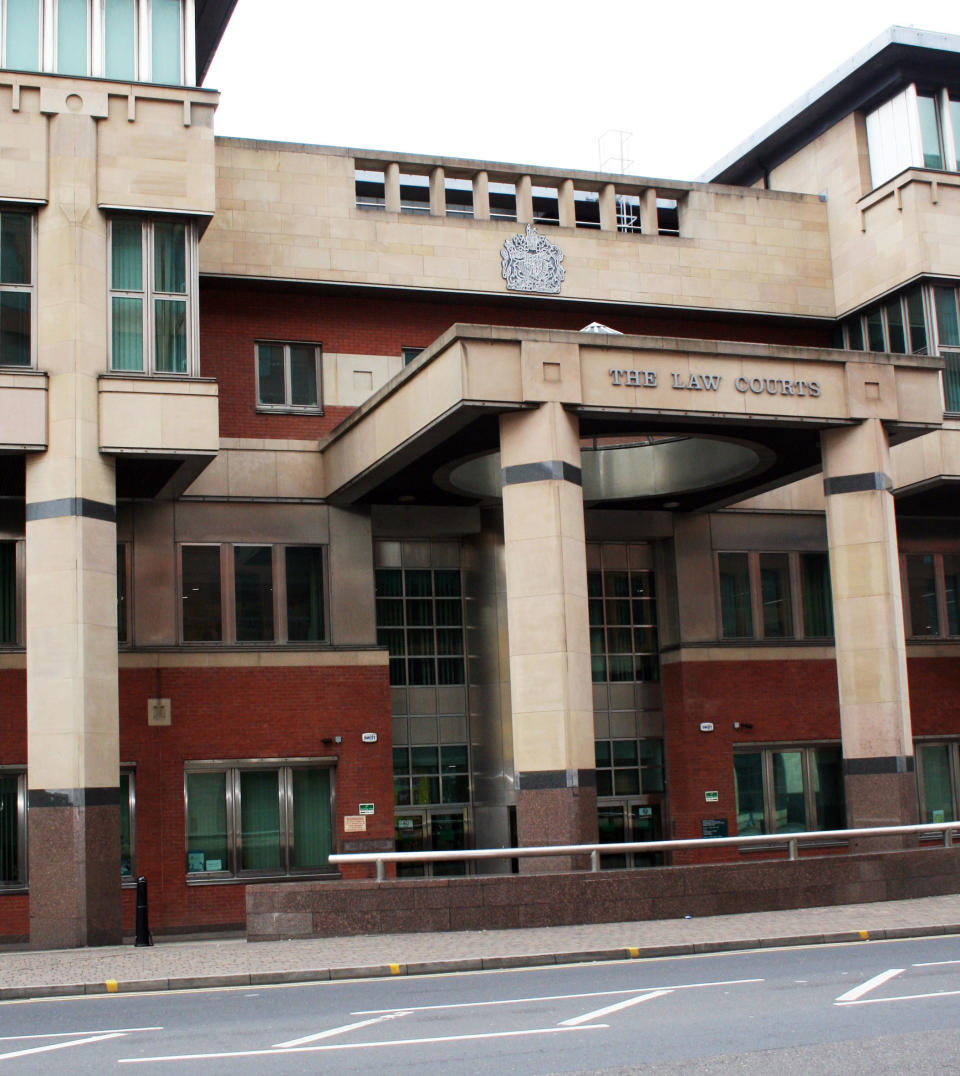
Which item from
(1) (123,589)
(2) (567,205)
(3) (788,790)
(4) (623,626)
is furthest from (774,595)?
(1) (123,589)

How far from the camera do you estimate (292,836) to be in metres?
26.0

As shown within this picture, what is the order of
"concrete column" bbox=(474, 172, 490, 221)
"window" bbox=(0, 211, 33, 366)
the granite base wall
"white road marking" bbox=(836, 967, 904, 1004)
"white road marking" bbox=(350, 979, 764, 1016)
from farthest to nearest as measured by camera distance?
"concrete column" bbox=(474, 172, 490, 221) < "window" bbox=(0, 211, 33, 366) < the granite base wall < "white road marking" bbox=(350, 979, 764, 1016) < "white road marking" bbox=(836, 967, 904, 1004)

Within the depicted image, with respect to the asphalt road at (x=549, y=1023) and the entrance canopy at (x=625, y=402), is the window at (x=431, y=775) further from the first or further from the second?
the asphalt road at (x=549, y=1023)

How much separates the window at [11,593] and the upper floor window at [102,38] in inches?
321

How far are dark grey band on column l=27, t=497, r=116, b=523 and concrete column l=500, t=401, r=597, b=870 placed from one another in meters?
6.40

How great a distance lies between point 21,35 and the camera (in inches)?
925

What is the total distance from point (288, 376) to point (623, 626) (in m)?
8.67

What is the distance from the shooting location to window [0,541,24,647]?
24.8 metres

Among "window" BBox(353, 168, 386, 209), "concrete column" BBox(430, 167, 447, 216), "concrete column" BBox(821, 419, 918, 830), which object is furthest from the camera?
"window" BBox(353, 168, 386, 209)

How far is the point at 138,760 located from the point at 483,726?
682 centimetres

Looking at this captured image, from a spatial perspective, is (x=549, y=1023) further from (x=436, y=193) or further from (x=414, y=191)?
(x=414, y=191)

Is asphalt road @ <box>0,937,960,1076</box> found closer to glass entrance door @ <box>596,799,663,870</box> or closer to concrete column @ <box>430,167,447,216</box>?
glass entrance door @ <box>596,799,663,870</box>

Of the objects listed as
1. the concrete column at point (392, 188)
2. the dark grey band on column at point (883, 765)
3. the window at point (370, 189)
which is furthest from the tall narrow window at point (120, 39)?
the dark grey band on column at point (883, 765)

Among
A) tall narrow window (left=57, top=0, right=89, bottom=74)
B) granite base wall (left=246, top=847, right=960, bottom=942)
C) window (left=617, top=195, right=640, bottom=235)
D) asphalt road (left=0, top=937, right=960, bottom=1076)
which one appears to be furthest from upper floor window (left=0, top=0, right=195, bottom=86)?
asphalt road (left=0, top=937, right=960, bottom=1076)
